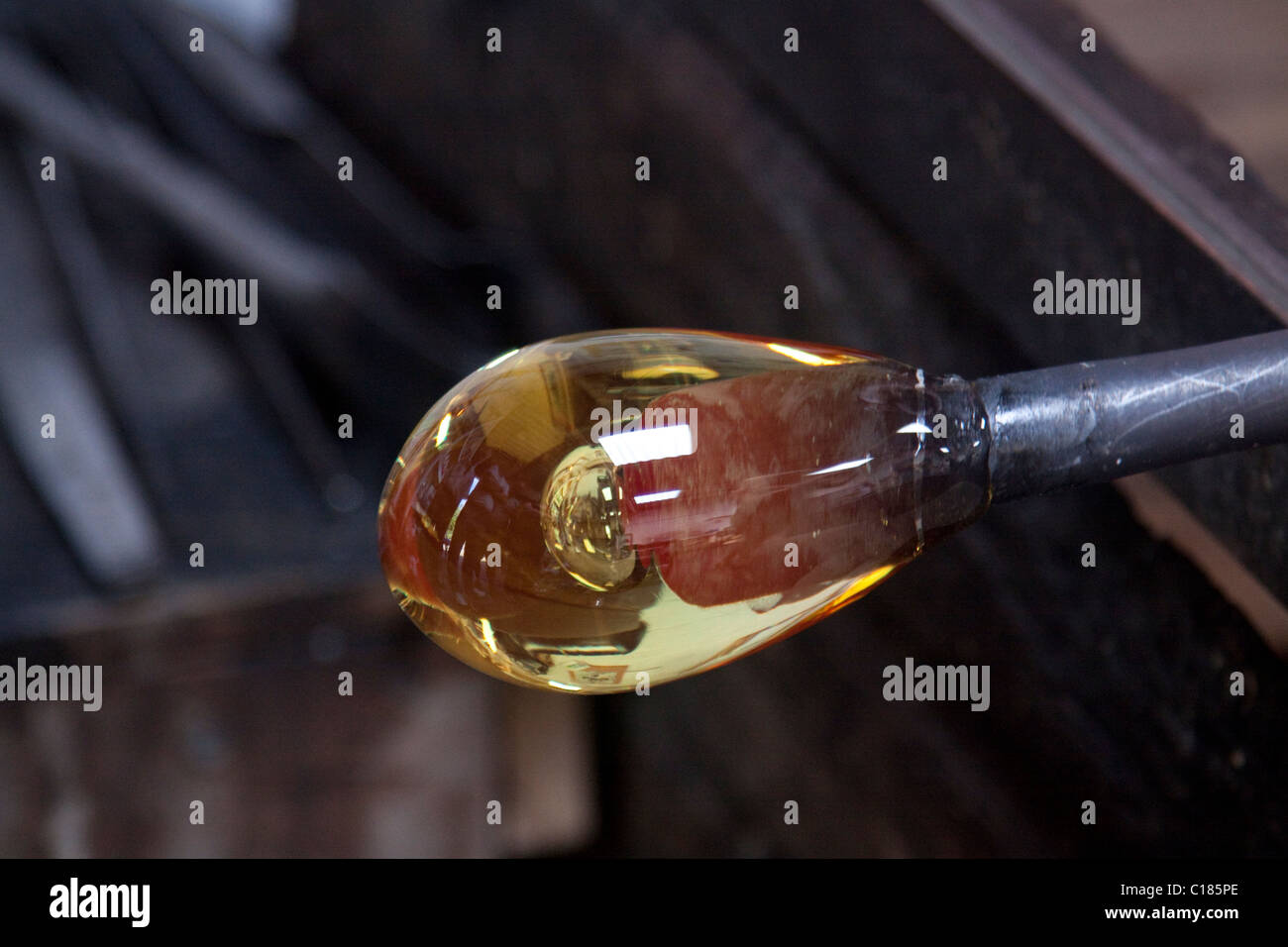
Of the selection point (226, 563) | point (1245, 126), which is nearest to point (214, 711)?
point (226, 563)

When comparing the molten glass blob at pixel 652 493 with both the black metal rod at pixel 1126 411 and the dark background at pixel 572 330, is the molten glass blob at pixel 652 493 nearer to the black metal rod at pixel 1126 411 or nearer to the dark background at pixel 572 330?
the black metal rod at pixel 1126 411

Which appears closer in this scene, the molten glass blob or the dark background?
the molten glass blob

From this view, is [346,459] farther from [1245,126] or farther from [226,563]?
[1245,126]

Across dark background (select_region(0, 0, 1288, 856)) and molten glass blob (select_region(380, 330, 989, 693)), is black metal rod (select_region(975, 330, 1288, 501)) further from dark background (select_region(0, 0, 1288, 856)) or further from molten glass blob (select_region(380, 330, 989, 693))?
dark background (select_region(0, 0, 1288, 856))

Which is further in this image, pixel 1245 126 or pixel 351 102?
pixel 351 102

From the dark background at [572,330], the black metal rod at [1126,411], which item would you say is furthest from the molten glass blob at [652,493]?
the dark background at [572,330]

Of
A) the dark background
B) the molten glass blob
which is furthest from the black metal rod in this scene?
the dark background
